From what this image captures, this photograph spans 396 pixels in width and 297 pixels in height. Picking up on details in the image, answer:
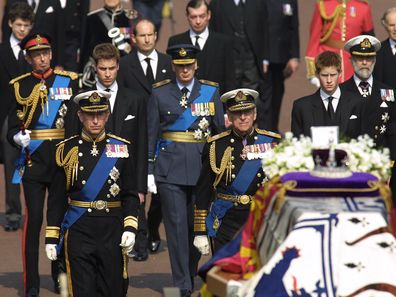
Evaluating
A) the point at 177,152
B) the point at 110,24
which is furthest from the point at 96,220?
the point at 110,24

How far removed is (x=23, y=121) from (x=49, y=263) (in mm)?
1599

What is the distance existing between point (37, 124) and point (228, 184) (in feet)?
7.46

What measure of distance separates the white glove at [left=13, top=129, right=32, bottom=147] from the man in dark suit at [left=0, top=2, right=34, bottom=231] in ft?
6.69

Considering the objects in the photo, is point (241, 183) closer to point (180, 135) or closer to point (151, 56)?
point (180, 135)

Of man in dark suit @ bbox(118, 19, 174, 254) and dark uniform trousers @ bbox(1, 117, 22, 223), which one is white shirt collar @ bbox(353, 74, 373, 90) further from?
dark uniform trousers @ bbox(1, 117, 22, 223)

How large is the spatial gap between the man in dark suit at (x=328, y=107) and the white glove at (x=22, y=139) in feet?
7.51

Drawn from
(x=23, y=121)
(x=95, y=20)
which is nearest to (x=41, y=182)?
(x=23, y=121)

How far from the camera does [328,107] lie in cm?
1460

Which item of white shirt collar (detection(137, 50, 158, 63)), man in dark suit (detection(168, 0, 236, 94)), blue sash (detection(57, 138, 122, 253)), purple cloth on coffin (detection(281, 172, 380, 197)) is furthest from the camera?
man in dark suit (detection(168, 0, 236, 94))

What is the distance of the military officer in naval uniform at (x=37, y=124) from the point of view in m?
15.0

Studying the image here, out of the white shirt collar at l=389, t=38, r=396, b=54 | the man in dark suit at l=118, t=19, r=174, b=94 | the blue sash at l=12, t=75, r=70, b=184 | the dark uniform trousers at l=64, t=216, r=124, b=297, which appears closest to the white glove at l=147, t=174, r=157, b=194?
the blue sash at l=12, t=75, r=70, b=184

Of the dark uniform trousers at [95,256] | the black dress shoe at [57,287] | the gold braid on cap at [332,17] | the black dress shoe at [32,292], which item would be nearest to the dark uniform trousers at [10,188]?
the black dress shoe at [57,287]

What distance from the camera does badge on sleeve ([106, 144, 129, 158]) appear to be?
13336mm

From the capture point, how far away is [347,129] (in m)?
14.5
